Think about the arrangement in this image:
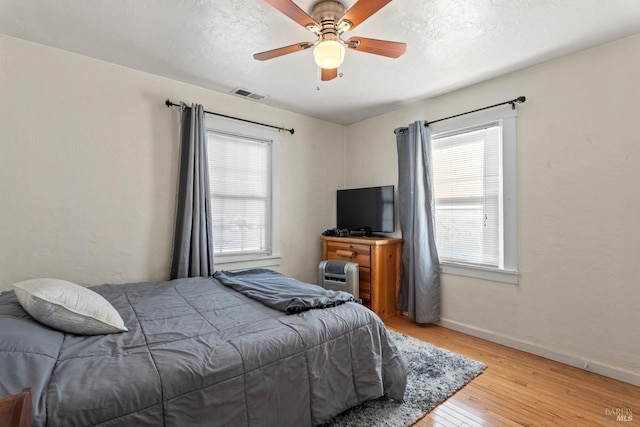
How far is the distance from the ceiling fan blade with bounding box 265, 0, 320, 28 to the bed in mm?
1609

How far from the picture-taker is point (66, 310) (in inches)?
54.9

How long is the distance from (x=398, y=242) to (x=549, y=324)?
1.52 meters

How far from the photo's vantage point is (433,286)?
3.25 metres

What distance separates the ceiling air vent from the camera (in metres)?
3.15

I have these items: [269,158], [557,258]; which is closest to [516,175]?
[557,258]

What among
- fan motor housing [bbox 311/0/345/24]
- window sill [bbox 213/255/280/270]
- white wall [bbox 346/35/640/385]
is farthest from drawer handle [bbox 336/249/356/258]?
fan motor housing [bbox 311/0/345/24]

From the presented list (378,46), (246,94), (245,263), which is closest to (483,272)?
(378,46)

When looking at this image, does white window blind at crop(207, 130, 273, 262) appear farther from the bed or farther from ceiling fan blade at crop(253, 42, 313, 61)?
ceiling fan blade at crop(253, 42, 313, 61)

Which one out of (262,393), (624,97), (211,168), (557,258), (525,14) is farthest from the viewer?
(211,168)

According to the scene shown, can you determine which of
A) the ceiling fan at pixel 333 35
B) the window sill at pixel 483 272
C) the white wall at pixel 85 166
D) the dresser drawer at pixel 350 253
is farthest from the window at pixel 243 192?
the window sill at pixel 483 272

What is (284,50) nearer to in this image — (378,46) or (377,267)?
(378,46)

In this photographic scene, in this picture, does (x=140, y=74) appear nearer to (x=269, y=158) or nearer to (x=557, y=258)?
(x=269, y=158)

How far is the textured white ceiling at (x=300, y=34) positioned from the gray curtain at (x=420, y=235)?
26.4 inches

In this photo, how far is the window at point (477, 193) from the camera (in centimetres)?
280
